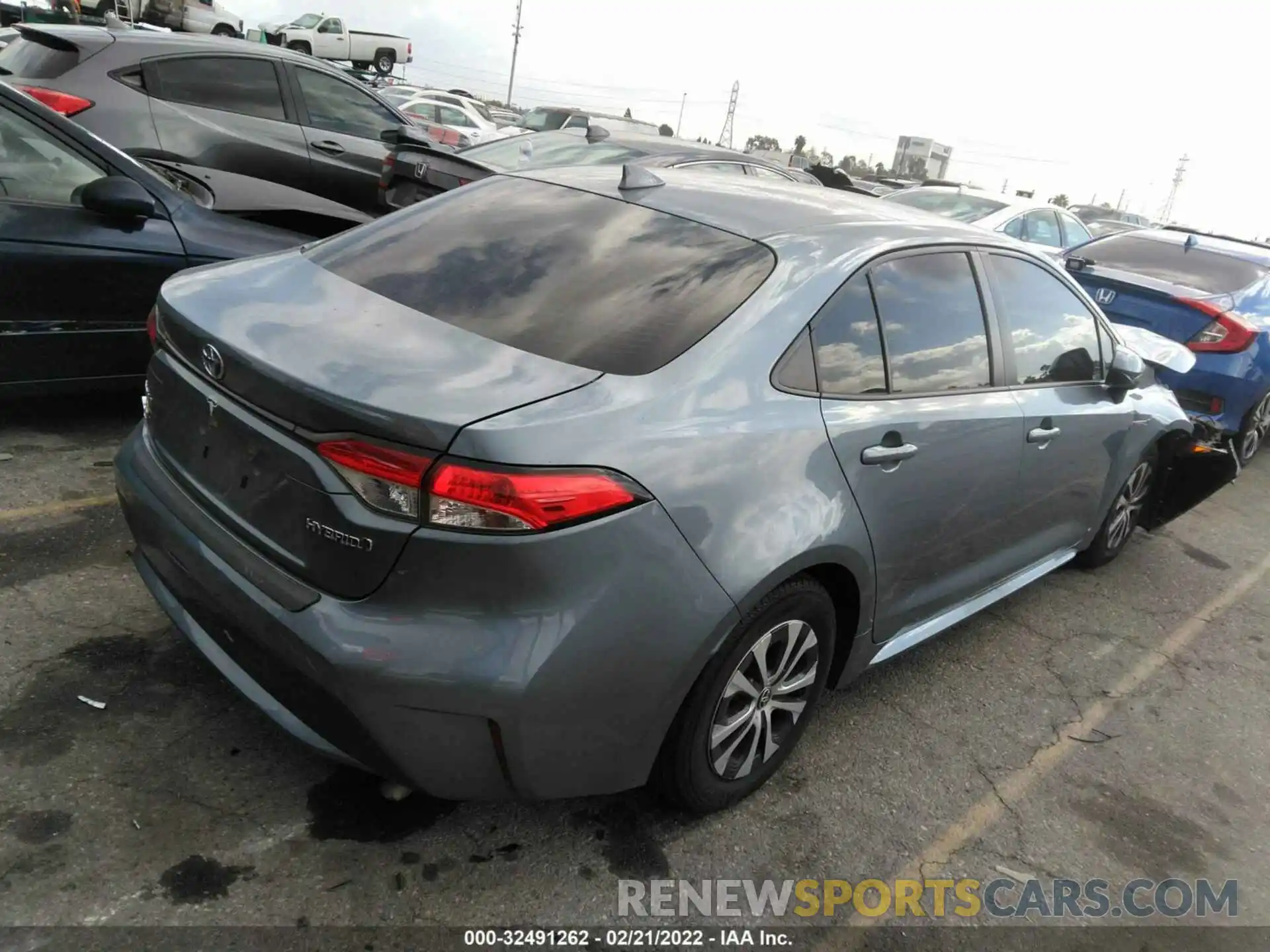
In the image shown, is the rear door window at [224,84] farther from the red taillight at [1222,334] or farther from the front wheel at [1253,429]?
the front wheel at [1253,429]

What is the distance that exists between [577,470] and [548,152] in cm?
653

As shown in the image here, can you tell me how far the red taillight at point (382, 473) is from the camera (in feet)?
6.25

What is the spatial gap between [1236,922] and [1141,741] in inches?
33.4

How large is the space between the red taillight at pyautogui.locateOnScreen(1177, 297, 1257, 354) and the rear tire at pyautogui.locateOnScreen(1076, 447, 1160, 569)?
6.61 feet

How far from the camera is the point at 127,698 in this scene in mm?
2707

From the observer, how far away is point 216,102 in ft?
22.9

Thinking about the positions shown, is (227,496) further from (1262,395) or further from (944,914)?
(1262,395)

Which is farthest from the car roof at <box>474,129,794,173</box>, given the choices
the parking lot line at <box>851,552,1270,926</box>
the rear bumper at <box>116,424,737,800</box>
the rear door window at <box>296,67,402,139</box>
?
the rear bumper at <box>116,424,737,800</box>

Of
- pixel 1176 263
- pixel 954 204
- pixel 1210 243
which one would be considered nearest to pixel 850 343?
pixel 1176 263

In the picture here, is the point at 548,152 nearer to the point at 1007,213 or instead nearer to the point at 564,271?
the point at 1007,213

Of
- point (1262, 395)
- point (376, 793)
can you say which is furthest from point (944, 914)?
point (1262, 395)

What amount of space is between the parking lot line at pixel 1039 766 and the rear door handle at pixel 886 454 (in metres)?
1.10

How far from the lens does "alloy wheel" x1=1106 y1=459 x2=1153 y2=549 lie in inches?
184

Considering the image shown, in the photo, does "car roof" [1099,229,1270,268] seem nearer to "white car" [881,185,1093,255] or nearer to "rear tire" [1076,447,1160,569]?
"white car" [881,185,1093,255]
